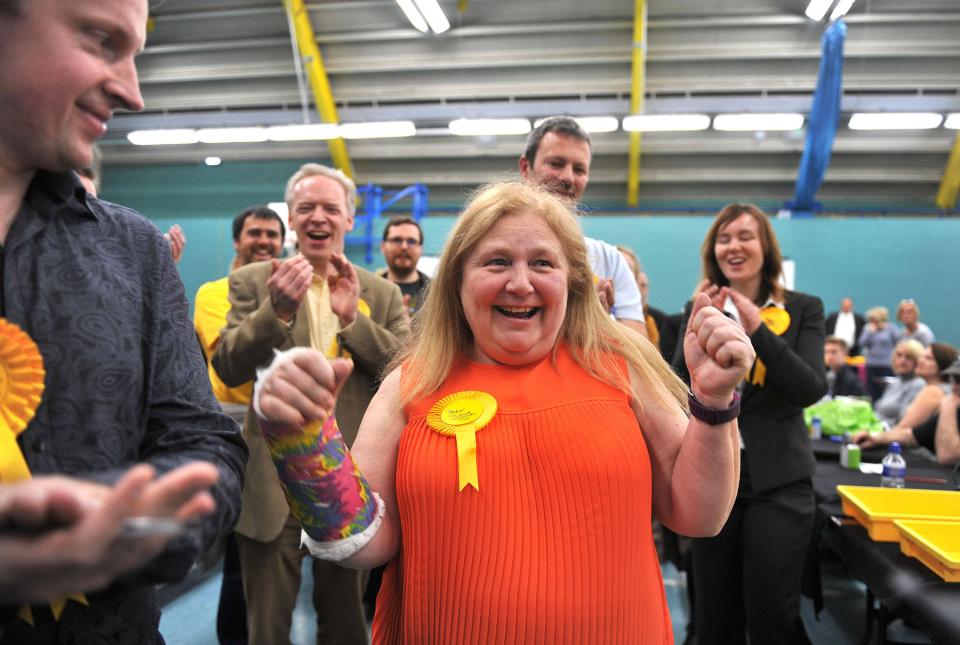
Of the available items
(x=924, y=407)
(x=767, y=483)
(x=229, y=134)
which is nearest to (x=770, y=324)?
(x=767, y=483)

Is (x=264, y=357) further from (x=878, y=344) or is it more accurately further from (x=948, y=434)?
(x=878, y=344)

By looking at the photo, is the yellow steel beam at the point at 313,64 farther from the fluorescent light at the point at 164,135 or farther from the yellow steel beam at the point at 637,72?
the yellow steel beam at the point at 637,72

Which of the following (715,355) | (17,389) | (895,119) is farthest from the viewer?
(895,119)

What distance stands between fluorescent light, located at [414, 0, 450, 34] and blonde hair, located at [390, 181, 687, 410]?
7.99 m

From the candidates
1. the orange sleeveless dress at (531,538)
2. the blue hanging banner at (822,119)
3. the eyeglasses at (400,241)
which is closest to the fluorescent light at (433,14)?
the blue hanging banner at (822,119)

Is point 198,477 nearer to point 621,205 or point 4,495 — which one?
point 4,495

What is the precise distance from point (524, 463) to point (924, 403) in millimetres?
3850

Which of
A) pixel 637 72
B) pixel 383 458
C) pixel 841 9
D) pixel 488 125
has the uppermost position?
pixel 841 9

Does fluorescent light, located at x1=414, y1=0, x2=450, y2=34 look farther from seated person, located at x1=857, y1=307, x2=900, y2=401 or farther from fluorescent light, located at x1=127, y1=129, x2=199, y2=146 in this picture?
seated person, located at x1=857, y1=307, x2=900, y2=401

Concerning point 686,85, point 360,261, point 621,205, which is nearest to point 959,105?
point 686,85

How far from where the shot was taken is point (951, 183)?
1107 centimetres

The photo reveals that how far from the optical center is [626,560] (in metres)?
1.19

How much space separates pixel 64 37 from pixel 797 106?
1153cm

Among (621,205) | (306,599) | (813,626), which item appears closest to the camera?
(813,626)
